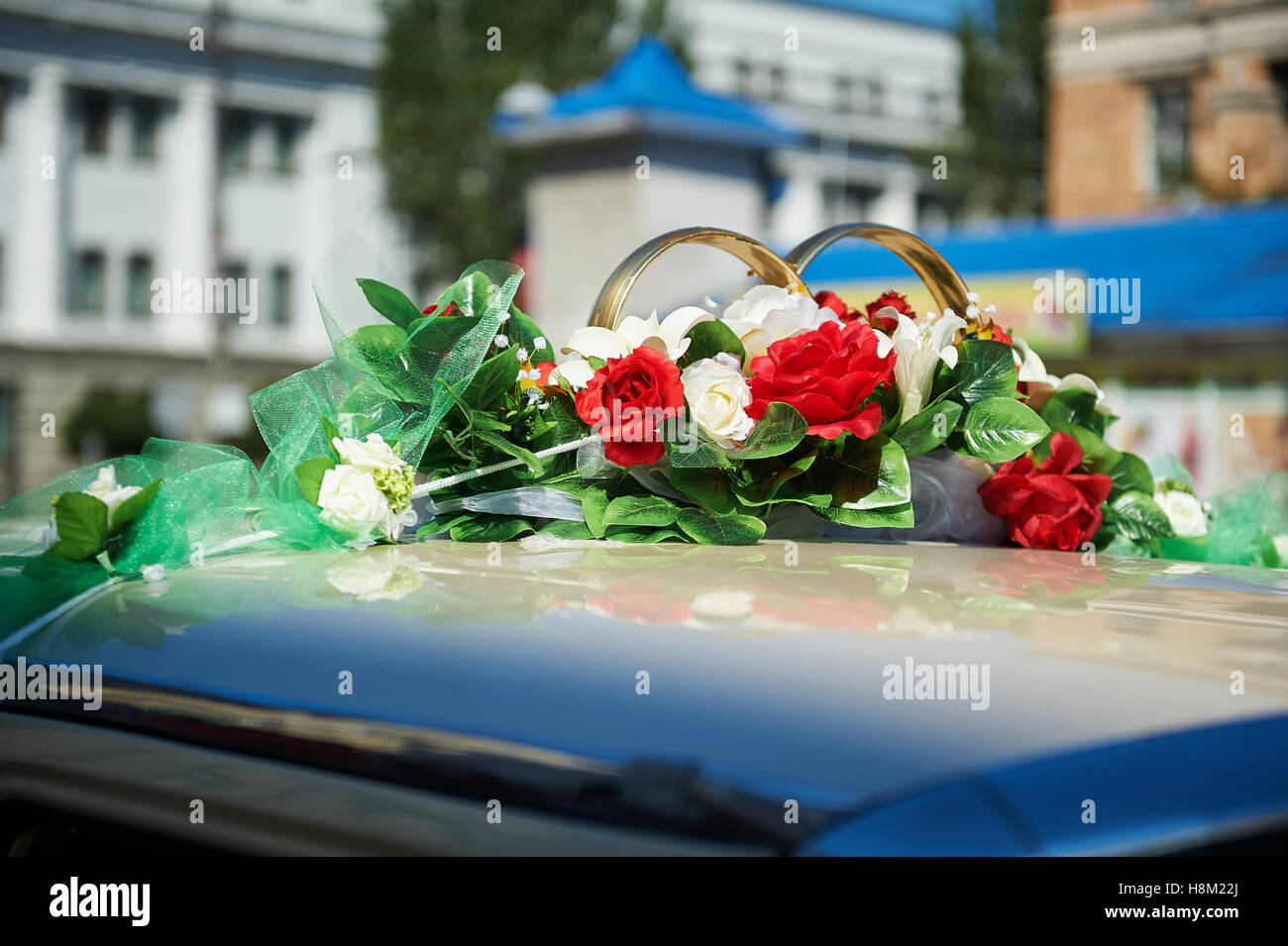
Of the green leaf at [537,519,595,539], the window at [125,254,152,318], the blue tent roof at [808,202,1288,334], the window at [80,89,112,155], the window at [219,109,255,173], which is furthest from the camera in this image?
the window at [219,109,255,173]

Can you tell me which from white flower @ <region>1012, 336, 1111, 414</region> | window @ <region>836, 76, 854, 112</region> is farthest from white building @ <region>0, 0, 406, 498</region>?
white flower @ <region>1012, 336, 1111, 414</region>

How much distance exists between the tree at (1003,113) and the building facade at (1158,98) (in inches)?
590

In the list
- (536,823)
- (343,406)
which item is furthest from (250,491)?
(536,823)

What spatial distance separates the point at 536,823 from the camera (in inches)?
32.6

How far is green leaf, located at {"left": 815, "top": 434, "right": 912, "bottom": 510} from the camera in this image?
1566mm

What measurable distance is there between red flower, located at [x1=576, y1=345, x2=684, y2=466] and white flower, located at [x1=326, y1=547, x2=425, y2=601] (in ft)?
0.90

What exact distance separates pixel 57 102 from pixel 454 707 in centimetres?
3304

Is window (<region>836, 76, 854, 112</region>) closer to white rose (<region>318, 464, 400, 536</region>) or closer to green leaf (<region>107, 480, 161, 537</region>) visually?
white rose (<region>318, 464, 400, 536</region>)

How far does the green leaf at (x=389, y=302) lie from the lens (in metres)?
1.63

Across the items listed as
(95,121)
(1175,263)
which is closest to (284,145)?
(95,121)

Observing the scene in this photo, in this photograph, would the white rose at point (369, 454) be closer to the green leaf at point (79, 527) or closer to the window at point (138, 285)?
the green leaf at point (79, 527)
